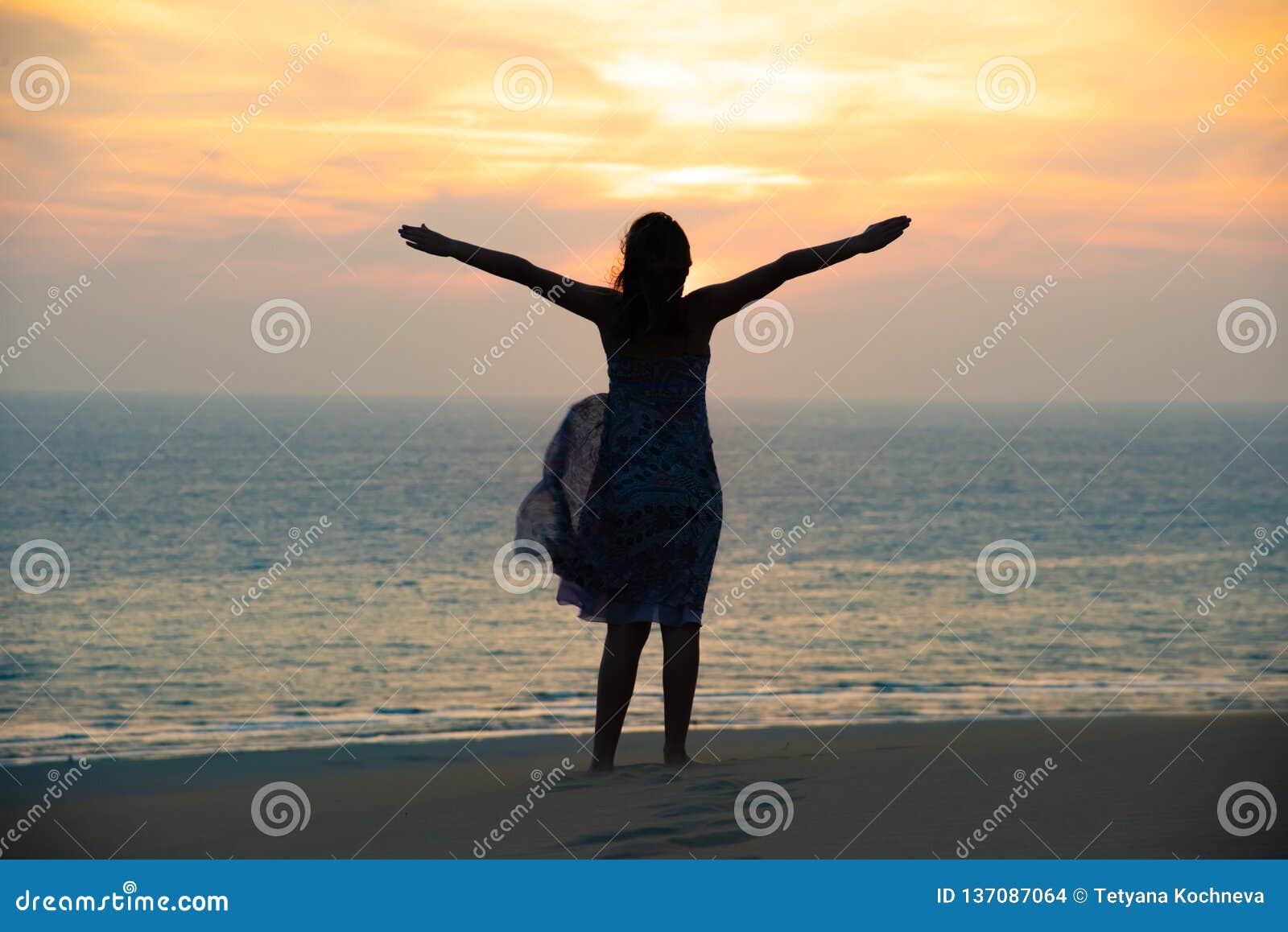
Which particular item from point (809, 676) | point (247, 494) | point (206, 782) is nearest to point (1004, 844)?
point (206, 782)

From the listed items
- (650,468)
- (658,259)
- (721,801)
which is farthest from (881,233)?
(721,801)

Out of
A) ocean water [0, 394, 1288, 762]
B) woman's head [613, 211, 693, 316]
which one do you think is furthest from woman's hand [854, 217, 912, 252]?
ocean water [0, 394, 1288, 762]

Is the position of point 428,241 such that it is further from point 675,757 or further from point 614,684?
point 675,757

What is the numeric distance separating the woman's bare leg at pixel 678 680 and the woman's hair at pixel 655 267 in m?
1.13

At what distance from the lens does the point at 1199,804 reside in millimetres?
3986

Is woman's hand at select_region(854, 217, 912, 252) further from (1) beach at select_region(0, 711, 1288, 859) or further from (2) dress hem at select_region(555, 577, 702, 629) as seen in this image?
(1) beach at select_region(0, 711, 1288, 859)

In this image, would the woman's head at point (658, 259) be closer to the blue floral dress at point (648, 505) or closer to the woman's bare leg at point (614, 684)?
the blue floral dress at point (648, 505)

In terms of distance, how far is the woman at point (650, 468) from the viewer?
4395mm

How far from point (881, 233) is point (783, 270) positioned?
0.39 metres

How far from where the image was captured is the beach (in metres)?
3.65

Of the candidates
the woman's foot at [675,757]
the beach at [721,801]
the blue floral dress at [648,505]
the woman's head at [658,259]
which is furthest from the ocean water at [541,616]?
the woman's head at [658,259]

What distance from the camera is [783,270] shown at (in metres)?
4.31

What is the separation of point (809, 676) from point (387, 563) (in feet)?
44.1

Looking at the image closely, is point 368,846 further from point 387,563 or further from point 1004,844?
point 387,563
